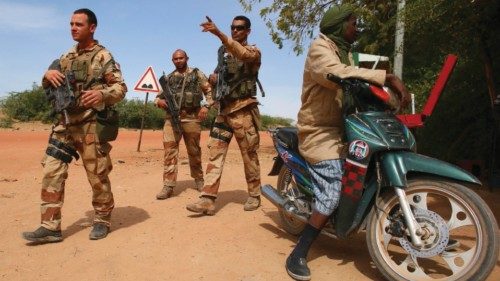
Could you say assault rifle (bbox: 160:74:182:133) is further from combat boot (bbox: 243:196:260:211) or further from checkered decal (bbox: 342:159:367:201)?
checkered decal (bbox: 342:159:367:201)

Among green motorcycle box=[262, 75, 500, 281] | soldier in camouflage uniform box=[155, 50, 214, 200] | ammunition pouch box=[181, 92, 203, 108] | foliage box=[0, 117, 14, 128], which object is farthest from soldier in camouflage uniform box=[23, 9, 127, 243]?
foliage box=[0, 117, 14, 128]

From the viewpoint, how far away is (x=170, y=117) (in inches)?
247

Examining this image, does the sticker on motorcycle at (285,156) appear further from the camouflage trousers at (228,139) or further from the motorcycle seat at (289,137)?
the camouflage trousers at (228,139)

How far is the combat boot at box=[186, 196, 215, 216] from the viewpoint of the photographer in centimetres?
484

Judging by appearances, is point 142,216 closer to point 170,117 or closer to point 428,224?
point 170,117

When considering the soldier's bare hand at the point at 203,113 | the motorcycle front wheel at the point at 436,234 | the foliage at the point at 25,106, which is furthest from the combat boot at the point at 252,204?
the foliage at the point at 25,106

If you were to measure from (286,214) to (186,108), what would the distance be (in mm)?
2628

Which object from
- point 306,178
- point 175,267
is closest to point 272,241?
point 306,178

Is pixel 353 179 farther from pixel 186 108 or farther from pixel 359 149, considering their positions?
pixel 186 108

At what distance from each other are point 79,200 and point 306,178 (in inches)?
136

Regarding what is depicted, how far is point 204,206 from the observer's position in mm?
4906

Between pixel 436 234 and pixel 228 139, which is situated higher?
pixel 228 139

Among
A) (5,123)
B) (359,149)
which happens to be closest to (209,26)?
(359,149)

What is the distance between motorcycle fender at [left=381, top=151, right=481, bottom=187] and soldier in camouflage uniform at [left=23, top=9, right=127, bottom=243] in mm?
2451
